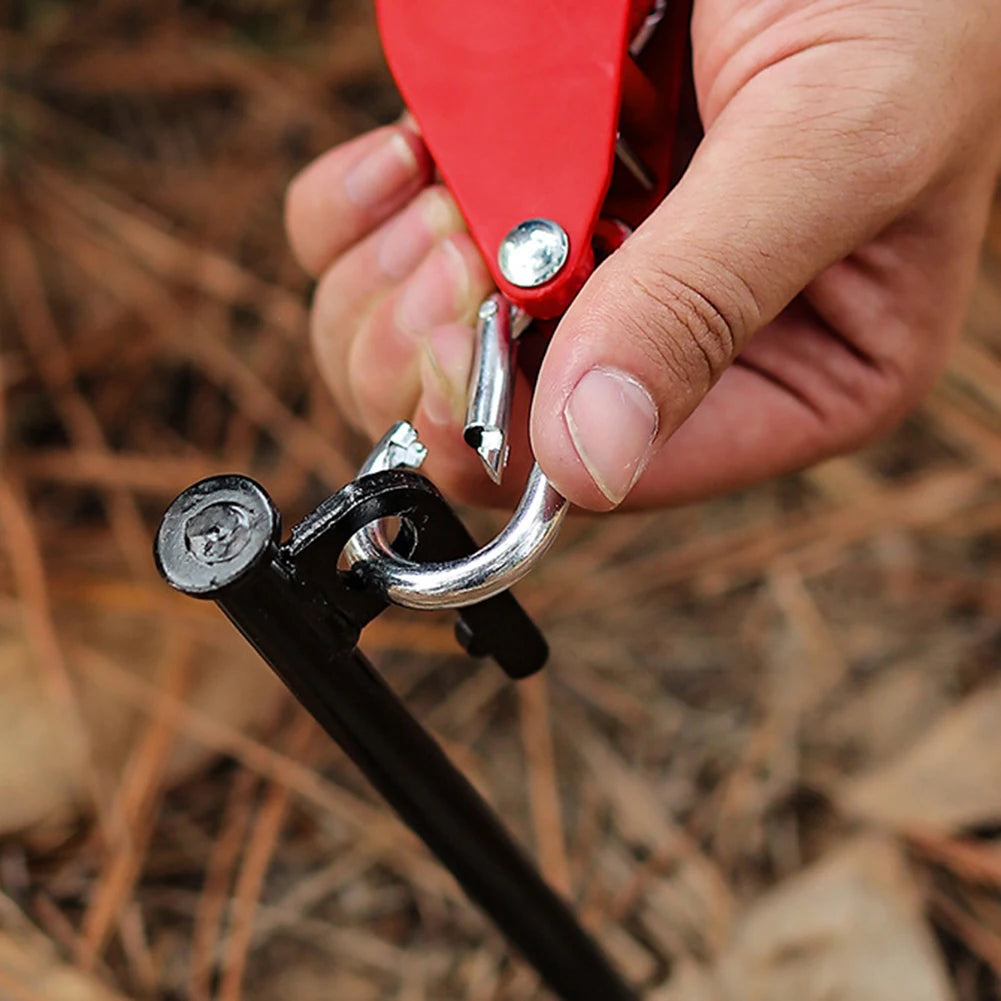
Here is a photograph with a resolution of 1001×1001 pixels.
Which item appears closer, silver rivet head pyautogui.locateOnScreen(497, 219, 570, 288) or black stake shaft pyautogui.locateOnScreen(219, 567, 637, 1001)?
black stake shaft pyautogui.locateOnScreen(219, 567, 637, 1001)

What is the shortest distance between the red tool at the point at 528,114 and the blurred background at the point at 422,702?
1.97 ft

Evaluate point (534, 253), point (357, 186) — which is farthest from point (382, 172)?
point (534, 253)

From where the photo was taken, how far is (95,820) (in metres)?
1.13

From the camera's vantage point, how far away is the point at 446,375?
76 cm

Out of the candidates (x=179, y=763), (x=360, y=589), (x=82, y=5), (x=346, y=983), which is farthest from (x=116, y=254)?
(x=360, y=589)

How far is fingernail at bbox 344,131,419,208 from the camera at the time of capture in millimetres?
874

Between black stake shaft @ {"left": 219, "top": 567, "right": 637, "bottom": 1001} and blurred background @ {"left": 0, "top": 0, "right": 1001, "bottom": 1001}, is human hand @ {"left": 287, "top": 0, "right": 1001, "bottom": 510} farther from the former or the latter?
blurred background @ {"left": 0, "top": 0, "right": 1001, "bottom": 1001}

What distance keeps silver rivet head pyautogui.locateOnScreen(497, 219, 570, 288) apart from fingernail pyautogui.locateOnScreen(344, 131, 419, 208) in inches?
8.5

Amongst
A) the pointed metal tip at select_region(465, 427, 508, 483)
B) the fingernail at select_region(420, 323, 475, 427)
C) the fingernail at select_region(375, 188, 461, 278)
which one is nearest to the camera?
the pointed metal tip at select_region(465, 427, 508, 483)

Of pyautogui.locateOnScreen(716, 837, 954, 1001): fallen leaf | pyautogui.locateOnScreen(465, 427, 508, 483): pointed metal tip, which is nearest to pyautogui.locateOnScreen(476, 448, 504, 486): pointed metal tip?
pyautogui.locateOnScreen(465, 427, 508, 483): pointed metal tip

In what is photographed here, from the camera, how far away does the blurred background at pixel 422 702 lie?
1.05 metres

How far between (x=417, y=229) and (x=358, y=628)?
1.22 ft

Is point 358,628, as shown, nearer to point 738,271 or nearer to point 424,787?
point 424,787

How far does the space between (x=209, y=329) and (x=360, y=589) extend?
93cm
